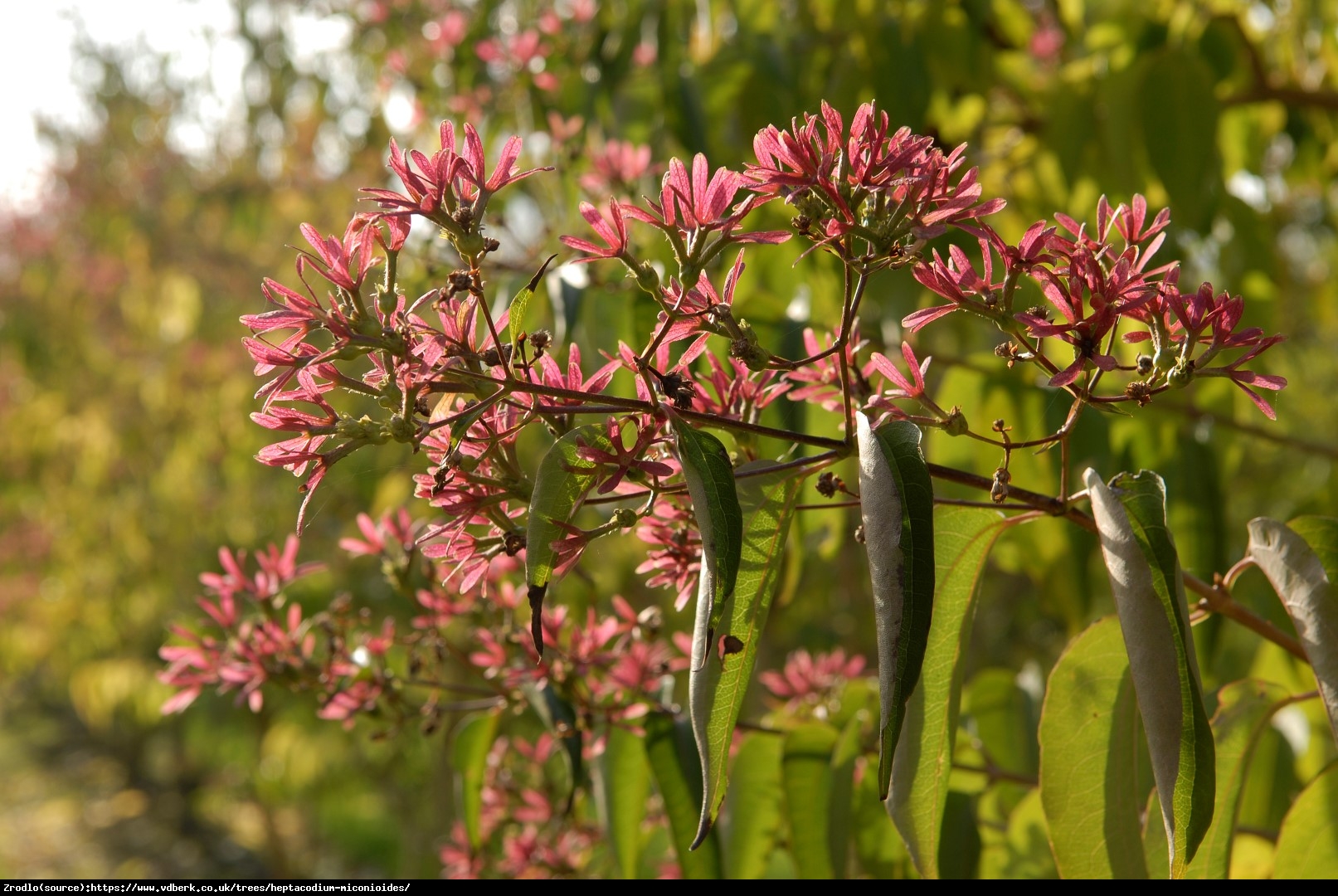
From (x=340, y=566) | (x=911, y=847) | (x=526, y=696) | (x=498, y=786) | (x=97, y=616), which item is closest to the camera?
(x=911, y=847)

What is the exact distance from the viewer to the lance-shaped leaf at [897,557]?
0.67m

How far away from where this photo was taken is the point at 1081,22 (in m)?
2.20

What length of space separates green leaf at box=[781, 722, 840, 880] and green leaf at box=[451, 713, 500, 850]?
14.8 inches

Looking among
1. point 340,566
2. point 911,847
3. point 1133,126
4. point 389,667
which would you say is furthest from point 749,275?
point 340,566

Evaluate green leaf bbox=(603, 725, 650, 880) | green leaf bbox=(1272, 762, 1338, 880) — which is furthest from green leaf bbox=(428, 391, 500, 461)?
green leaf bbox=(1272, 762, 1338, 880)

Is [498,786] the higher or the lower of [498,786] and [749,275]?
the lower

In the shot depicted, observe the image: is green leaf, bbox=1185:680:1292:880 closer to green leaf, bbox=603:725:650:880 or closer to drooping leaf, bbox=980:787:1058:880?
drooping leaf, bbox=980:787:1058:880

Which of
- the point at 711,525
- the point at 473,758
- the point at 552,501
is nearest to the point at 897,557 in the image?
the point at 711,525

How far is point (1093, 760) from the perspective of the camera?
1.00m

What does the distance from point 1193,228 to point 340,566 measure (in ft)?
13.6

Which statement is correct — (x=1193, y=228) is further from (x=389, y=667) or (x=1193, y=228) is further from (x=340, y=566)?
(x=340, y=566)

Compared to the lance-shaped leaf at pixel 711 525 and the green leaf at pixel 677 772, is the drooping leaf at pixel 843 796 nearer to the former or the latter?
the green leaf at pixel 677 772

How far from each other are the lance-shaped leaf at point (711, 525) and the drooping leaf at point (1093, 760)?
443mm
